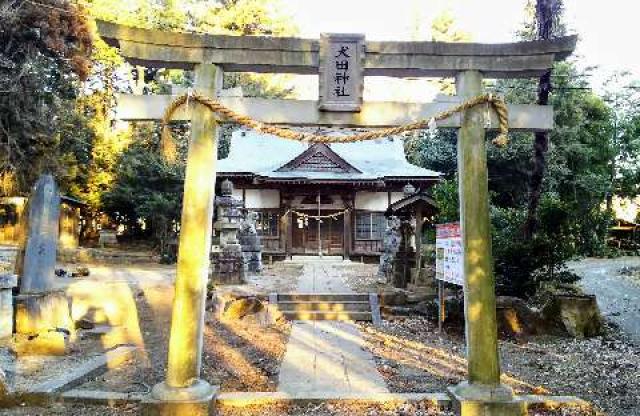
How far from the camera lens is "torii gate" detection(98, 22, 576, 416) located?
4391mm

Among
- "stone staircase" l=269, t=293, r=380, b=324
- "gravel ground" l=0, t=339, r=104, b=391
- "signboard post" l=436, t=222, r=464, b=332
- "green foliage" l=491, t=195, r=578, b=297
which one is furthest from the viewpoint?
"stone staircase" l=269, t=293, r=380, b=324

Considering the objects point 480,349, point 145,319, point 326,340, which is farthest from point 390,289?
point 480,349

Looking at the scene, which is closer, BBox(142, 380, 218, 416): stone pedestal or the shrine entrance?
BBox(142, 380, 218, 416): stone pedestal

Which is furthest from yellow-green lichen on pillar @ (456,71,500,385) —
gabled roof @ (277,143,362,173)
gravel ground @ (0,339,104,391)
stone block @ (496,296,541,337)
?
gabled roof @ (277,143,362,173)

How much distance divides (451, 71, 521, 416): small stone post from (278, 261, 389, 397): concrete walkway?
4.57 feet

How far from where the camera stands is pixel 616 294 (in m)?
12.4

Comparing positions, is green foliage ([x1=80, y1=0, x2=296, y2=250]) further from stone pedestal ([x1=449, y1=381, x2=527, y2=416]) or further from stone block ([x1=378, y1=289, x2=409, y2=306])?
stone pedestal ([x1=449, y1=381, x2=527, y2=416])

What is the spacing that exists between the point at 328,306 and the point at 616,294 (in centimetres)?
766

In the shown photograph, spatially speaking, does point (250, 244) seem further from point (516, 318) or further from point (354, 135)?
point (354, 135)

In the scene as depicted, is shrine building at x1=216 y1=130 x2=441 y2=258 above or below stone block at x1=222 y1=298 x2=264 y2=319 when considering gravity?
above

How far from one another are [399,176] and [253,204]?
22.6 feet

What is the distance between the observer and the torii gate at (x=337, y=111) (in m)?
4.39

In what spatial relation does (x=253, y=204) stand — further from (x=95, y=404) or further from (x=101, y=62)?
(x=95, y=404)

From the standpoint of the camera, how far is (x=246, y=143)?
25.2 metres
